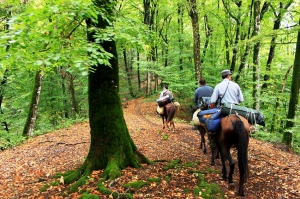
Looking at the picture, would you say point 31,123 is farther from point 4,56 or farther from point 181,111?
point 181,111

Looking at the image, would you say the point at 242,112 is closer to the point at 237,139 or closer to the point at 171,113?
the point at 237,139

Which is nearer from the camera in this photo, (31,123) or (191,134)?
(191,134)

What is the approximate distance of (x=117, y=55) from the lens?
6.31m

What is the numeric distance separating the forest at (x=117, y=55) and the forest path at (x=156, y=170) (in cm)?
207

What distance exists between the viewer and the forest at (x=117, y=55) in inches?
138

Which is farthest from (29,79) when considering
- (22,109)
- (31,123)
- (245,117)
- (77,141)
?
(245,117)

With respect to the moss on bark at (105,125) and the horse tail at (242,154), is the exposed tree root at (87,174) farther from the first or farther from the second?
the horse tail at (242,154)

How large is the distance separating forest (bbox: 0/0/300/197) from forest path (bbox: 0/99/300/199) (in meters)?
2.07

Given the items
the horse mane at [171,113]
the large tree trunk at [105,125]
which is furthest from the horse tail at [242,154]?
the horse mane at [171,113]

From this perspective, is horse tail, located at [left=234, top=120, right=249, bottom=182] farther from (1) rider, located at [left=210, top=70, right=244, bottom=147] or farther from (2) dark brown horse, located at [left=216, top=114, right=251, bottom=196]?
(1) rider, located at [left=210, top=70, right=244, bottom=147]

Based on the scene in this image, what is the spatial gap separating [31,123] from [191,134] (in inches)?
363

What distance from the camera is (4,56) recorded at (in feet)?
11.0

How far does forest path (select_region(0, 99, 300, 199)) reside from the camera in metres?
4.73

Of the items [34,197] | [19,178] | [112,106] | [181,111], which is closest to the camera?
[34,197]
